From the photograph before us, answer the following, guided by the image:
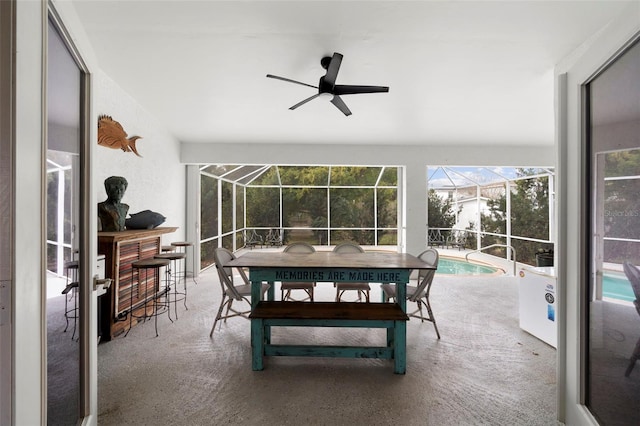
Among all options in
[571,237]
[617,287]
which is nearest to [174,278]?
[571,237]

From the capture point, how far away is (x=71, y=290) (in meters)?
1.30

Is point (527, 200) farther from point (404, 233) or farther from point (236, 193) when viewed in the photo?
point (236, 193)

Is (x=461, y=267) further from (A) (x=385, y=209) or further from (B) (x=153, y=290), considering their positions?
(B) (x=153, y=290)

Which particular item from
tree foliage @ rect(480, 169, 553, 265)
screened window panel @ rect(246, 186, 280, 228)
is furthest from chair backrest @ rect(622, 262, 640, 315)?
screened window panel @ rect(246, 186, 280, 228)

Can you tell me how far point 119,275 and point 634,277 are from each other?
141 inches

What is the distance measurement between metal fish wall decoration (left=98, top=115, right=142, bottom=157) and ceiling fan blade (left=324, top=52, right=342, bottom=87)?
2.30 m

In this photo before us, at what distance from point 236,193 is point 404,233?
A: 4721 millimetres

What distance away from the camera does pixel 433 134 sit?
15.3 ft

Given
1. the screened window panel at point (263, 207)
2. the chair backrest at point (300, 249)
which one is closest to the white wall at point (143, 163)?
the chair backrest at point (300, 249)

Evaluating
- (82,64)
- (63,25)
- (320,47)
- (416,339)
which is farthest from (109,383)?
(320,47)

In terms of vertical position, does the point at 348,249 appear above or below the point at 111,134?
below

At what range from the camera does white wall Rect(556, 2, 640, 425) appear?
4.71ft

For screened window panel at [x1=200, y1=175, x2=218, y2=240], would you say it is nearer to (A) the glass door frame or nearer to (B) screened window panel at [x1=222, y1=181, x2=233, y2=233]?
(B) screened window panel at [x1=222, y1=181, x2=233, y2=233]

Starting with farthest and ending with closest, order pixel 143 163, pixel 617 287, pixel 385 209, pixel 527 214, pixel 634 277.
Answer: pixel 385 209, pixel 527 214, pixel 143 163, pixel 617 287, pixel 634 277
